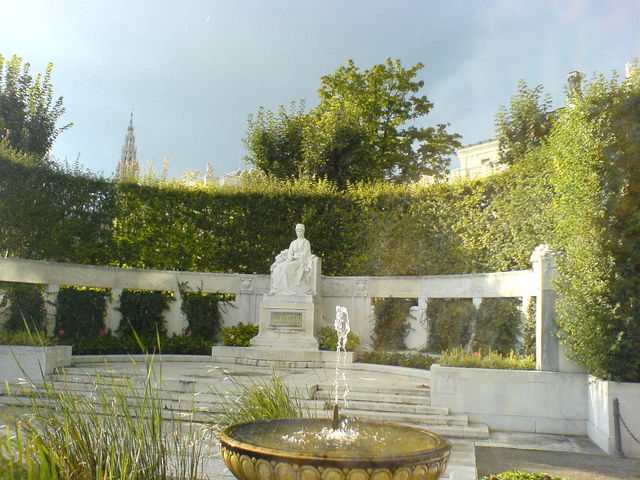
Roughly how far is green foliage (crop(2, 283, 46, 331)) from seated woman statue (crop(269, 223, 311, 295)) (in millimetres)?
5775

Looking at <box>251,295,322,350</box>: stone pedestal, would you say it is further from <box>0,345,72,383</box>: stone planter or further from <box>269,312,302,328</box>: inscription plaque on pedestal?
<box>0,345,72,383</box>: stone planter

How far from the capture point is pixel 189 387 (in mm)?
9648

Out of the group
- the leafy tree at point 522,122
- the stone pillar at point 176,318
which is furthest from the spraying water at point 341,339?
the leafy tree at point 522,122

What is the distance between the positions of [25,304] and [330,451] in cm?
1261

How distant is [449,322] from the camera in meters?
14.2

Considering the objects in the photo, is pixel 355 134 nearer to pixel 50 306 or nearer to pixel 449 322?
pixel 449 322

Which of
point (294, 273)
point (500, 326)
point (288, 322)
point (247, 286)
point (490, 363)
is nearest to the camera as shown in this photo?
point (490, 363)

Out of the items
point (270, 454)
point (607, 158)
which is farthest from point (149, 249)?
point (270, 454)

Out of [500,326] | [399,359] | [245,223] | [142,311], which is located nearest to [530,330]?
[500,326]

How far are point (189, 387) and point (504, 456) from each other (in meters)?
5.21

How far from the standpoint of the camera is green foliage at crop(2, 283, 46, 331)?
44.5 ft

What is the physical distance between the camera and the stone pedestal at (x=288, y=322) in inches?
569

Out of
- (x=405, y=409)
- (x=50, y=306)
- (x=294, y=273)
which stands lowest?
(x=405, y=409)

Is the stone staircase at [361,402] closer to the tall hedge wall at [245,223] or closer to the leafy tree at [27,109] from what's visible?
the tall hedge wall at [245,223]
